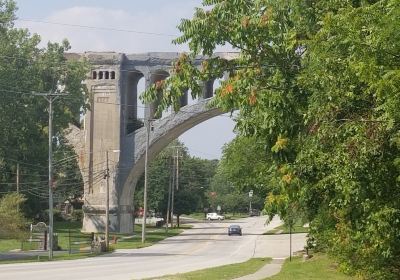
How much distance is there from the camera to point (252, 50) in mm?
13078

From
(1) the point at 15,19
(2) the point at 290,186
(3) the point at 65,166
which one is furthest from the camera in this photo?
(3) the point at 65,166

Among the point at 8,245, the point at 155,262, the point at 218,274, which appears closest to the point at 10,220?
the point at 155,262

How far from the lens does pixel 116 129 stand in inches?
2422

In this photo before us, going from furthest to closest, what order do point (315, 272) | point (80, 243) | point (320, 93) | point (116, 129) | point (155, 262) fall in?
point (116, 129), point (80, 243), point (155, 262), point (315, 272), point (320, 93)

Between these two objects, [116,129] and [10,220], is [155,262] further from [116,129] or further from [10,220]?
[116,129]

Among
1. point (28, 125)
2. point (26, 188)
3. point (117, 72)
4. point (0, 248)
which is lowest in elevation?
point (0, 248)

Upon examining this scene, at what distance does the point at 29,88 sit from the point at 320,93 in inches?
1866

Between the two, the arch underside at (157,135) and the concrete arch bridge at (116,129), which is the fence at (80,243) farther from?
the arch underside at (157,135)

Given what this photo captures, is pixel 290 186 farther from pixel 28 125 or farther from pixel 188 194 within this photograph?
pixel 188 194

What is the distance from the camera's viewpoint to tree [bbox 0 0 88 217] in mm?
55125

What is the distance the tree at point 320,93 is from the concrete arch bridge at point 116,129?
1842 inches

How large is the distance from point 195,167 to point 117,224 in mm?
48191

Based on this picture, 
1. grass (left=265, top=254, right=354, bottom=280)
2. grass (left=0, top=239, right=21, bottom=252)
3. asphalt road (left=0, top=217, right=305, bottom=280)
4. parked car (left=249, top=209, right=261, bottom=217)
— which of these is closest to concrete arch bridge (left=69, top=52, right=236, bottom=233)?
asphalt road (left=0, top=217, right=305, bottom=280)

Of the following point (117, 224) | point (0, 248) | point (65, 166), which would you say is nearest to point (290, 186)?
point (0, 248)
